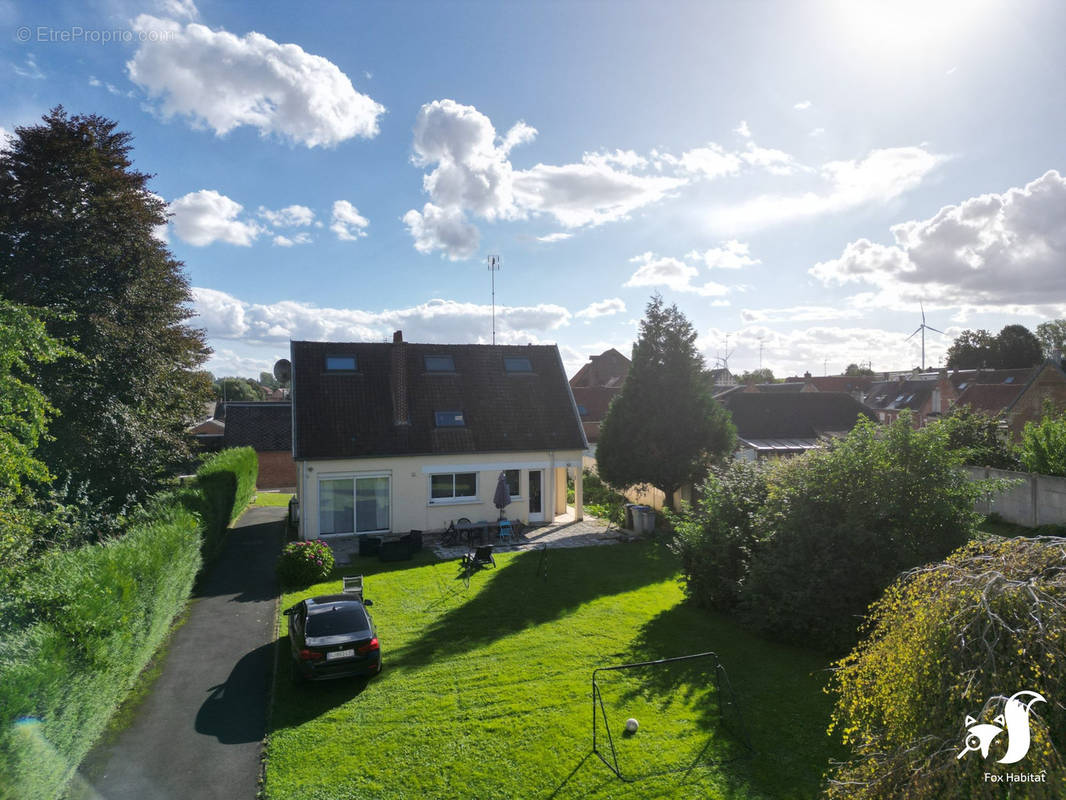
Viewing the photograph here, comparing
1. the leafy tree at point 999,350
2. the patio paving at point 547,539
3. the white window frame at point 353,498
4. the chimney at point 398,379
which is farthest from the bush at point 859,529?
the leafy tree at point 999,350

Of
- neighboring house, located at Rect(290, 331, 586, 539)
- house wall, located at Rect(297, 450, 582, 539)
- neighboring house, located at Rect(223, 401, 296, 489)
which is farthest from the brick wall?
house wall, located at Rect(297, 450, 582, 539)

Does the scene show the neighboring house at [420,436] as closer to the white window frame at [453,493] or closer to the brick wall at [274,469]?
the white window frame at [453,493]

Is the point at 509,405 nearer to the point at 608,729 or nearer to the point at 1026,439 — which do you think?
the point at 608,729

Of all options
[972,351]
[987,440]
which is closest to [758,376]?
[972,351]

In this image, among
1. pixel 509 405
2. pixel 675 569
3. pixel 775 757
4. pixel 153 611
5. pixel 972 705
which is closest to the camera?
pixel 972 705

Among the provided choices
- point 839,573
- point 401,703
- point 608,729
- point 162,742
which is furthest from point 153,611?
point 839,573

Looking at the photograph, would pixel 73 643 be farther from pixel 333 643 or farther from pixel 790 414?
pixel 790 414
